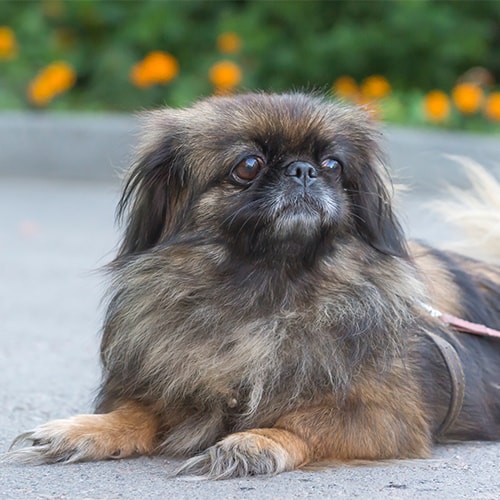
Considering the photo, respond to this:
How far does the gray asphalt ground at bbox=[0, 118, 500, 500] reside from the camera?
3174 mm

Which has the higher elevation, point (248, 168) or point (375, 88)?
point (375, 88)

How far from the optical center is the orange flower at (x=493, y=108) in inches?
418

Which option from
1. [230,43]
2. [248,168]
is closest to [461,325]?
[248,168]

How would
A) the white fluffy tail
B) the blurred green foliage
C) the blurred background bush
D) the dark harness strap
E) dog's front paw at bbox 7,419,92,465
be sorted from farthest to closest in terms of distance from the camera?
1. the blurred green foliage
2. the blurred background bush
3. the white fluffy tail
4. the dark harness strap
5. dog's front paw at bbox 7,419,92,465

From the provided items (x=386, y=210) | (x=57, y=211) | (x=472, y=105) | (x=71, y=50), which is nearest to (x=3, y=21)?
(x=71, y=50)

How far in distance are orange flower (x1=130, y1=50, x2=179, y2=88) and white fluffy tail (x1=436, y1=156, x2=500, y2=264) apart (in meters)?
6.48

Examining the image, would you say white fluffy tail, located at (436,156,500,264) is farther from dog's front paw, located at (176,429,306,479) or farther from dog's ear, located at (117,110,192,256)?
dog's front paw, located at (176,429,306,479)

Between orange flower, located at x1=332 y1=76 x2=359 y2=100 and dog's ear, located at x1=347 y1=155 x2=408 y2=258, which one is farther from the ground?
orange flower, located at x1=332 y1=76 x2=359 y2=100

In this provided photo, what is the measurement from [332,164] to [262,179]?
0.27m

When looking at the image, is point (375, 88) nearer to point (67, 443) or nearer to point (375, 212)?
point (375, 212)

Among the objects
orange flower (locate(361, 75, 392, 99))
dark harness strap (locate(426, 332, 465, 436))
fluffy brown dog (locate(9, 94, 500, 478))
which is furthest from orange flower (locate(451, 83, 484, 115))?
dark harness strap (locate(426, 332, 465, 436))

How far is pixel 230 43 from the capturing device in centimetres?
1162

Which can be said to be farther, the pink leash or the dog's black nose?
the pink leash

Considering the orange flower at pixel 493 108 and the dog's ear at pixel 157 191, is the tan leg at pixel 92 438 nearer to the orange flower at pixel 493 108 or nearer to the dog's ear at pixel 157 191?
the dog's ear at pixel 157 191
